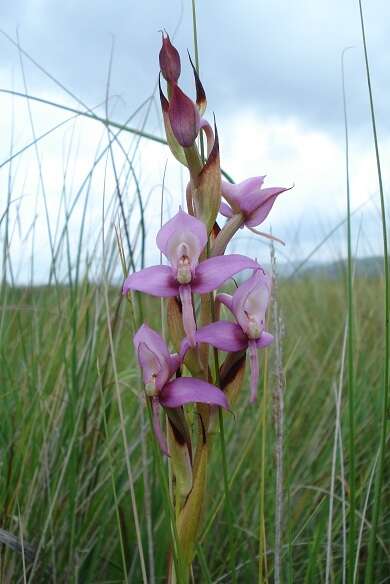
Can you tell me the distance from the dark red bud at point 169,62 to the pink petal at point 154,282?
0.74ft

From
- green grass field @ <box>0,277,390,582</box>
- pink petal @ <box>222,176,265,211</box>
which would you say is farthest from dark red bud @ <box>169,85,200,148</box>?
green grass field @ <box>0,277,390,582</box>

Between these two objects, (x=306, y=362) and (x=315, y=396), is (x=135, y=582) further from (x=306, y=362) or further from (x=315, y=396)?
(x=306, y=362)

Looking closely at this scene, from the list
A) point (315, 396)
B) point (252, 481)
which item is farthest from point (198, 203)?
point (315, 396)

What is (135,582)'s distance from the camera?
1374 mm

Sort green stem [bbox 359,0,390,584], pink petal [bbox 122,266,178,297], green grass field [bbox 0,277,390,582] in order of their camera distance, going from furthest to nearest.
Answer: green grass field [bbox 0,277,390,582] < green stem [bbox 359,0,390,584] < pink petal [bbox 122,266,178,297]

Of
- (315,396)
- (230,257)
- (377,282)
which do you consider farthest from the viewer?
(377,282)

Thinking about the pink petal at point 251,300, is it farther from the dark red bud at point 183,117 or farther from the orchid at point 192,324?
the dark red bud at point 183,117

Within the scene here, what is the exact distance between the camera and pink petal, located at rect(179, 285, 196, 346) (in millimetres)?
765

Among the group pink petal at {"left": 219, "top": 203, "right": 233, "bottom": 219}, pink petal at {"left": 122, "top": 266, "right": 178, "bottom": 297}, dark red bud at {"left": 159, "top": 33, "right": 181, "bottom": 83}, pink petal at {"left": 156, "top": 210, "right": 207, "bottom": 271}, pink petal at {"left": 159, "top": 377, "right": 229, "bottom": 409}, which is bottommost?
pink petal at {"left": 159, "top": 377, "right": 229, "bottom": 409}

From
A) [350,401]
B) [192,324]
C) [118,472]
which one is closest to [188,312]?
[192,324]

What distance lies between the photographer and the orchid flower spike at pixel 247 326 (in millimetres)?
776

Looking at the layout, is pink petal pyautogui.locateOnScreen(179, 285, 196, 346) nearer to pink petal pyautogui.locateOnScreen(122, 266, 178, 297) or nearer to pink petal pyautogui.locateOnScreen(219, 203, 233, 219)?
pink petal pyautogui.locateOnScreen(122, 266, 178, 297)

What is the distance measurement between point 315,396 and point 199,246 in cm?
167

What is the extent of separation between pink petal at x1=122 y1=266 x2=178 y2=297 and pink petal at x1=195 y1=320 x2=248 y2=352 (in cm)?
5
